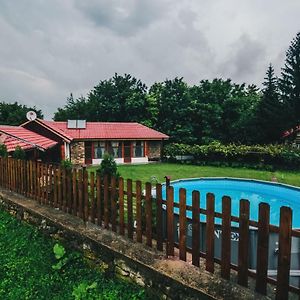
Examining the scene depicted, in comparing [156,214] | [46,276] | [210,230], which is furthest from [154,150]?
[210,230]

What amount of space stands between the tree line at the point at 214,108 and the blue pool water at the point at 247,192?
12338 mm

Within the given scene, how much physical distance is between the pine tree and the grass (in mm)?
24310

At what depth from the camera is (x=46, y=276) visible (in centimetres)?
386

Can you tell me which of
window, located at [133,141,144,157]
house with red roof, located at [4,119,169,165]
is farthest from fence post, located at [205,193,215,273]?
window, located at [133,141,144,157]

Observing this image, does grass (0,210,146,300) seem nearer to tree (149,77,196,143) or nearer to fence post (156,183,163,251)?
fence post (156,183,163,251)

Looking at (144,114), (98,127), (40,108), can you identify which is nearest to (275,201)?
(98,127)

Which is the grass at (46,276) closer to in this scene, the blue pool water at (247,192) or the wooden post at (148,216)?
the wooden post at (148,216)

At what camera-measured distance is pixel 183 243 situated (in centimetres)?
314

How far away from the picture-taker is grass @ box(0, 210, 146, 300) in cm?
339

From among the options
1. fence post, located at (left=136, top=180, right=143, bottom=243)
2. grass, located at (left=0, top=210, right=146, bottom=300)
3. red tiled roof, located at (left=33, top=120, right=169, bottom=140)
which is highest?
red tiled roof, located at (left=33, top=120, right=169, bottom=140)

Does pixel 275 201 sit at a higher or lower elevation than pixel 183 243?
lower

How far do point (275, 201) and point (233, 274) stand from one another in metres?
10.5

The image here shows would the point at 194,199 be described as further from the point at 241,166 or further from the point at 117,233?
the point at 241,166

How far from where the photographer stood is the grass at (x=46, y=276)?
3.39 m
